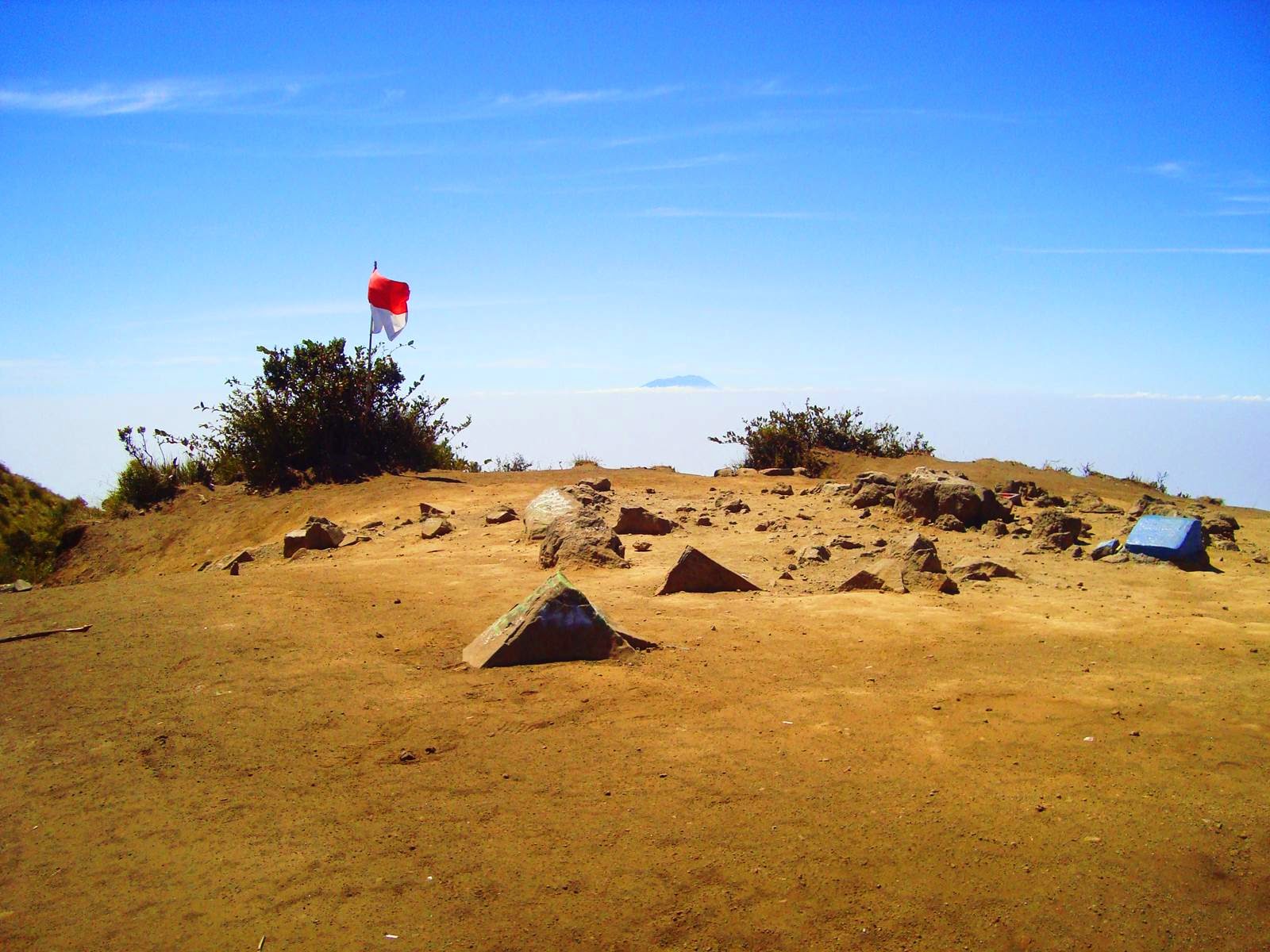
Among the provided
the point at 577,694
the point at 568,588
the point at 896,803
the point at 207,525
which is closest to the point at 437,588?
the point at 568,588

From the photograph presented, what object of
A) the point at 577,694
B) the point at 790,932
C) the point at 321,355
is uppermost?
the point at 321,355

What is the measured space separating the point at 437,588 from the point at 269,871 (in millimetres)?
3894

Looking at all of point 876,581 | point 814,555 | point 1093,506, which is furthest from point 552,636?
point 1093,506

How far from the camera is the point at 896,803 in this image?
3.56 m

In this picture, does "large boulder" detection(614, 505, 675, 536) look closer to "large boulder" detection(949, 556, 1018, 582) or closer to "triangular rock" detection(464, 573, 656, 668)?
"large boulder" detection(949, 556, 1018, 582)

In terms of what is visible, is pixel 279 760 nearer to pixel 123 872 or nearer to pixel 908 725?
pixel 123 872

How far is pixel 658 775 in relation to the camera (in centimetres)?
383

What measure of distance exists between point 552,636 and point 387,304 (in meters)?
13.6

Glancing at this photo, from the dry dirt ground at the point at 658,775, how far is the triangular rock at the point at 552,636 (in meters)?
0.13

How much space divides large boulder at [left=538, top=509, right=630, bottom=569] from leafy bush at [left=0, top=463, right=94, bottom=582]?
10.3 meters

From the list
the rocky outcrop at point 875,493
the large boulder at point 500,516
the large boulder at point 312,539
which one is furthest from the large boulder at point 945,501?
the large boulder at point 312,539

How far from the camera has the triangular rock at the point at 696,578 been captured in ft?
22.2

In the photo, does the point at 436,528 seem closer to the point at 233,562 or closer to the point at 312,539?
the point at 312,539

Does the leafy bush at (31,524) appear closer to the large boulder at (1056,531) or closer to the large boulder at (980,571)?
the large boulder at (980,571)
